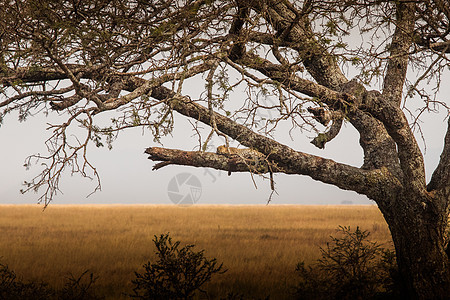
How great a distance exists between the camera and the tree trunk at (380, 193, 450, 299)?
7.63 metres

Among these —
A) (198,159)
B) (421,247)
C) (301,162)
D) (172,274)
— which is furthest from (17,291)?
(421,247)

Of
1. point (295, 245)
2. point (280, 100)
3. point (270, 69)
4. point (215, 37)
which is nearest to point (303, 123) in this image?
point (280, 100)

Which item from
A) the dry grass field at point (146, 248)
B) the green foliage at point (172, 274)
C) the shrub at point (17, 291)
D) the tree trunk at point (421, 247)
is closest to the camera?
the green foliage at point (172, 274)

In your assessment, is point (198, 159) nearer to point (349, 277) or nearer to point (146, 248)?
point (349, 277)

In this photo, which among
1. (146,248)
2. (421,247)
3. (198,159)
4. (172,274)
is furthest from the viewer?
(146,248)

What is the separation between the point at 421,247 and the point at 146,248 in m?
9.01

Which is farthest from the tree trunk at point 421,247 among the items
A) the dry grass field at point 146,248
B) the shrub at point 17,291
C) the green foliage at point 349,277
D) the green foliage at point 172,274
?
the shrub at point 17,291

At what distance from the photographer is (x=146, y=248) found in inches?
563

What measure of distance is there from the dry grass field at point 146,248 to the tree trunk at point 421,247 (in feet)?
7.74

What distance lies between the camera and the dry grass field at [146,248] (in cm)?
986

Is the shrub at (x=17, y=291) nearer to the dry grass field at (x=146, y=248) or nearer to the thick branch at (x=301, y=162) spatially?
the dry grass field at (x=146, y=248)

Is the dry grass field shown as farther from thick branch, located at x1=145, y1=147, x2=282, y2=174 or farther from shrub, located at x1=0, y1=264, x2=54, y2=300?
thick branch, located at x1=145, y1=147, x2=282, y2=174

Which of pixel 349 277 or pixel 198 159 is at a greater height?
pixel 198 159

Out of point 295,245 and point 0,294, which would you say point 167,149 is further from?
point 295,245
